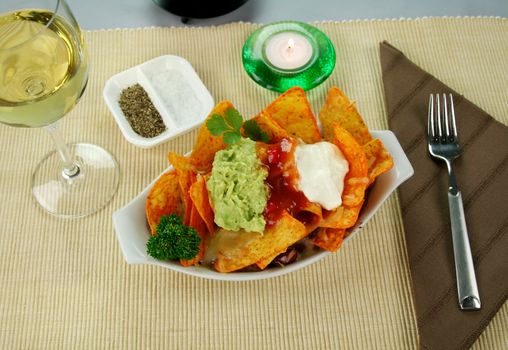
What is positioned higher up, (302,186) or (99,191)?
(302,186)

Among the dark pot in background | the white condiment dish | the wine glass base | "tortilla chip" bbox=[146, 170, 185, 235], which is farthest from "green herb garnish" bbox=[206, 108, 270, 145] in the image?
the dark pot in background

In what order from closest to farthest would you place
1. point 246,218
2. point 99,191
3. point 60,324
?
point 246,218
point 60,324
point 99,191

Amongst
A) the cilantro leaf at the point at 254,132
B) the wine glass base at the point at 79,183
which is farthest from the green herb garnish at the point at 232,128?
the wine glass base at the point at 79,183

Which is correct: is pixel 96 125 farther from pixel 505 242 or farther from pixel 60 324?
pixel 505 242

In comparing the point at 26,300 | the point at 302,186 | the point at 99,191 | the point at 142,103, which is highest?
the point at 302,186

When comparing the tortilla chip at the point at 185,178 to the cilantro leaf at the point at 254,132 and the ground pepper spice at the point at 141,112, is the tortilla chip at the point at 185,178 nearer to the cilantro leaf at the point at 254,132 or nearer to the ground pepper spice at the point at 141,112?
the cilantro leaf at the point at 254,132

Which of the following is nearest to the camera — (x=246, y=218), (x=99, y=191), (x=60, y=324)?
(x=246, y=218)

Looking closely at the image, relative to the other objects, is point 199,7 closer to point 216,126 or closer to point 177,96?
point 177,96

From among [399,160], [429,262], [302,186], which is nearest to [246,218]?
[302,186]
